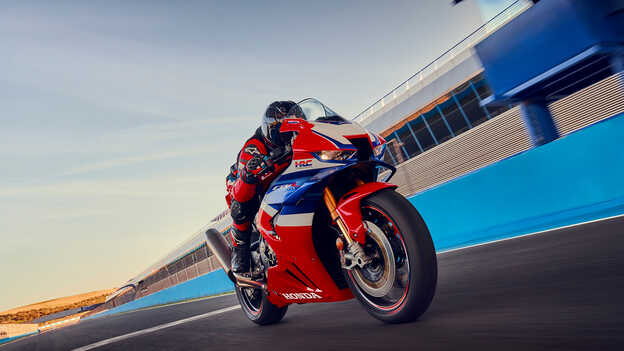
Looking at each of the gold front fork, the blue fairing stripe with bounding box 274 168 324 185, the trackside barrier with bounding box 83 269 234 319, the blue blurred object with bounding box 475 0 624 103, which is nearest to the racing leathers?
the blue fairing stripe with bounding box 274 168 324 185

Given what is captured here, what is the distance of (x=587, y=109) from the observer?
14438 millimetres

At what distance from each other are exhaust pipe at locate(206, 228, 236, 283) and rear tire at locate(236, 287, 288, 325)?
1.12 ft

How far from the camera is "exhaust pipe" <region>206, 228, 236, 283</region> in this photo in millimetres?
4625

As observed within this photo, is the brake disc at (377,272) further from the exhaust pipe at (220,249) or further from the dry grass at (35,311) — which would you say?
the dry grass at (35,311)

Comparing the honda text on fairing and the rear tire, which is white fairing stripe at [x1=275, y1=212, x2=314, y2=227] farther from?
the rear tire

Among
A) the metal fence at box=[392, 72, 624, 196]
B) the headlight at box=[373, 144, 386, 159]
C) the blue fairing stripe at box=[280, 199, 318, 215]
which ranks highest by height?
the headlight at box=[373, 144, 386, 159]

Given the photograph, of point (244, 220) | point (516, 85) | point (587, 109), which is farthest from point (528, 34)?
point (244, 220)

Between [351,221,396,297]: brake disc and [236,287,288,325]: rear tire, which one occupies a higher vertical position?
[351,221,396,297]: brake disc

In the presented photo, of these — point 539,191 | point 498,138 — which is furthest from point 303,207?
point 498,138

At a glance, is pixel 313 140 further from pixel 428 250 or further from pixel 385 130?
pixel 385 130

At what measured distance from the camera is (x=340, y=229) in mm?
2730

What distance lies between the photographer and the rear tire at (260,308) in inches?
159

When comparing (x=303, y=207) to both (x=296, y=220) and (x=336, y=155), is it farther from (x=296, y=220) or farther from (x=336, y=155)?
(x=336, y=155)

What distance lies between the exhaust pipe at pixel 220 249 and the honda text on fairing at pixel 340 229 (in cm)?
108
